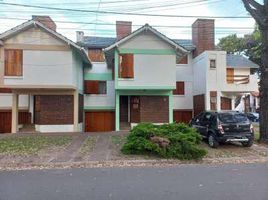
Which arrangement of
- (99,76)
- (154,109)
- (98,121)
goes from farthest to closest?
1. (99,76)
2. (98,121)
3. (154,109)

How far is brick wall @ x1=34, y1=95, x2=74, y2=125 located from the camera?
25719 mm

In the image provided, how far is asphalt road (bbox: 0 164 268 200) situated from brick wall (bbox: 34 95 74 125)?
1467 centimetres

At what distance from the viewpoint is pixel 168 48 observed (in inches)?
1026

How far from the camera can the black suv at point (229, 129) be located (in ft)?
54.9

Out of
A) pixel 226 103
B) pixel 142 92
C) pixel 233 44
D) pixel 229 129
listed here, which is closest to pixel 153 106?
pixel 142 92

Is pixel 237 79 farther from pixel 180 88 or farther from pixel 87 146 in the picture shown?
pixel 87 146

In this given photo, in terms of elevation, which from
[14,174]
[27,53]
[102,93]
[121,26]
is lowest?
[14,174]

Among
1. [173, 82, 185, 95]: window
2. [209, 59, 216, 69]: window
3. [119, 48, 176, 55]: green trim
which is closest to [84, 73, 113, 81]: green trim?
[119, 48, 176, 55]: green trim

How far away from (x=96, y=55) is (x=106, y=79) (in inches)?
102

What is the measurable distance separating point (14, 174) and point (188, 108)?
24985 mm

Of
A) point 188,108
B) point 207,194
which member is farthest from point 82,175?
point 188,108

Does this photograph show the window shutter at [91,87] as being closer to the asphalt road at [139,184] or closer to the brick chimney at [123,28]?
the brick chimney at [123,28]

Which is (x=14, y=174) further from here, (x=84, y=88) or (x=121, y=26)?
(x=121, y=26)

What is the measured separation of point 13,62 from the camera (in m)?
24.0
